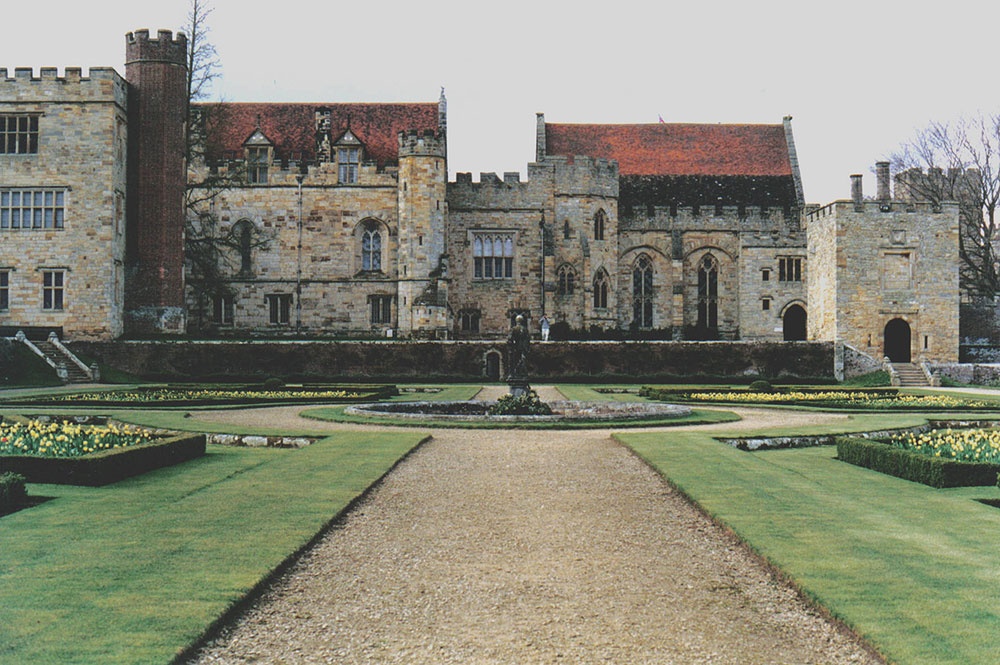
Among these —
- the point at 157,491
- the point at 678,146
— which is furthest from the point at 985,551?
the point at 678,146

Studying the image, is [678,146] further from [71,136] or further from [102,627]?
[102,627]

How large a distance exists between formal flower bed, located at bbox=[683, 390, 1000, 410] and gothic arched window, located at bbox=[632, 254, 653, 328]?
19746 mm

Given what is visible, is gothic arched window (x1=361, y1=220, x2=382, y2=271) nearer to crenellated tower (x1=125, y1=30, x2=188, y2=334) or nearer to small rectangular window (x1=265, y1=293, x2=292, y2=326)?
small rectangular window (x1=265, y1=293, x2=292, y2=326)

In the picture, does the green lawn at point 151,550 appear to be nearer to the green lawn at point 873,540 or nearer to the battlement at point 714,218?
the green lawn at point 873,540

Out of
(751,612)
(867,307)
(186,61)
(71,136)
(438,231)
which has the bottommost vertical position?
(751,612)

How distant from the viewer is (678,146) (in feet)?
177

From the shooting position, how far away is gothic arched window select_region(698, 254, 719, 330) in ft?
166

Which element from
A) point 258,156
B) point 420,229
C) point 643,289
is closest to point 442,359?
point 420,229


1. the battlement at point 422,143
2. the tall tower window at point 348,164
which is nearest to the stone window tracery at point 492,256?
the battlement at point 422,143

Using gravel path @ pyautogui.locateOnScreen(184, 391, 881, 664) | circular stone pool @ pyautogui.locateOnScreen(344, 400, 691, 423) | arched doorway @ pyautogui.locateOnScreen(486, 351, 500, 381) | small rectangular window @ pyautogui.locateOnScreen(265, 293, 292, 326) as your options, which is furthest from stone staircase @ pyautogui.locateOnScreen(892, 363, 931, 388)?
gravel path @ pyautogui.locateOnScreen(184, 391, 881, 664)

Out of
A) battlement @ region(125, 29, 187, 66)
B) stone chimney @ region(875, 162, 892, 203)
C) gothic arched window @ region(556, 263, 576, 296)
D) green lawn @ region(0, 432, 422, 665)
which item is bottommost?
green lawn @ region(0, 432, 422, 665)

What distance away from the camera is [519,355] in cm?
2291

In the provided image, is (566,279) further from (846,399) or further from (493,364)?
(846,399)

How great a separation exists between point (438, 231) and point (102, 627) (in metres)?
38.8
